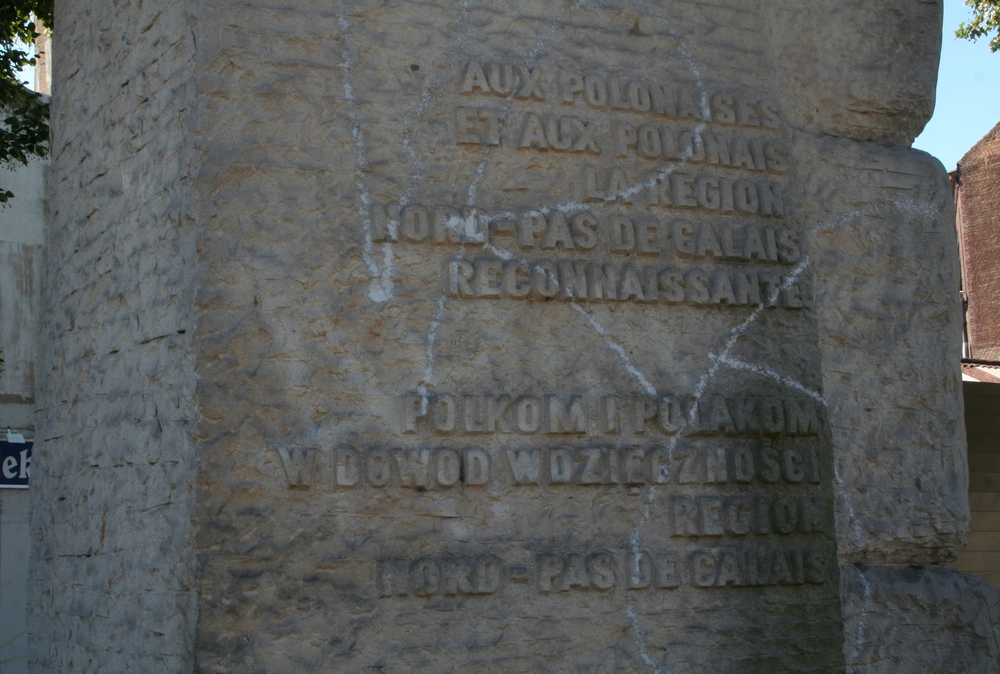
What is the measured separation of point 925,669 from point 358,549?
2.22m

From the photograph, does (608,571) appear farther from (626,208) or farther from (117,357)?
(117,357)

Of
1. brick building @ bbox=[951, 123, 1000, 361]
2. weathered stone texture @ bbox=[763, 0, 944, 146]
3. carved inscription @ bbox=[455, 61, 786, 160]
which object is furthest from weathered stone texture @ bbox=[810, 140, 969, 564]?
brick building @ bbox=[951, 123, 1000, 361]

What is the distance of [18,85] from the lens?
7000 mm

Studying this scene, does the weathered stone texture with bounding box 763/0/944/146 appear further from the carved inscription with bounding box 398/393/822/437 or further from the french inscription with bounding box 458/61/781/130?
the carved inscription with bounding box 398/393/822/437

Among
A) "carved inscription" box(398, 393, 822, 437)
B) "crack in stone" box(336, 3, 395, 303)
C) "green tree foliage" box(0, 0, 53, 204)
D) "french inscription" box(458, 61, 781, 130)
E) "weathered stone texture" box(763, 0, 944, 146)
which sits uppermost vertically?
"green tree foliage" box(0, 0, 53, 204)

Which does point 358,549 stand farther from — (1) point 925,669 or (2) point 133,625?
(1) point 925,669

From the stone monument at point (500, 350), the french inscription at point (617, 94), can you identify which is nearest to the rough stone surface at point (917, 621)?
the stone monument at point (500, 350)

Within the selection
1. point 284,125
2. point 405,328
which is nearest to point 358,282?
point 405,328

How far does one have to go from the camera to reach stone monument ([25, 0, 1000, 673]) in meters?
3.25

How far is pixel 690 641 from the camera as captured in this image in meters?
3.51

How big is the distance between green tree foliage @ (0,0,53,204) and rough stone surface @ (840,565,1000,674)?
5768 millimetres

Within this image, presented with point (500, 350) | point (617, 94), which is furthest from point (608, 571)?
point (617, 94)

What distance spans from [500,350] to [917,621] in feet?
6.34

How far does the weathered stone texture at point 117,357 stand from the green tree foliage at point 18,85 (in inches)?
97.2
